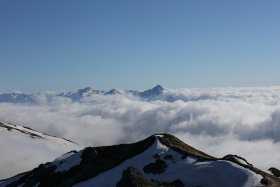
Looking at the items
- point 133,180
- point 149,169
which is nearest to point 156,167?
point 149,169

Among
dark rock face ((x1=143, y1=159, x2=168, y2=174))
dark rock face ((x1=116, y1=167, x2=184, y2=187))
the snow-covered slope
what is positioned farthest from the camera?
dark rock face ((x1=143, y1=159, x2=168, y2=174))

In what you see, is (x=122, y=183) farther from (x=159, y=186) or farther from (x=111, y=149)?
(x=111, y=149)

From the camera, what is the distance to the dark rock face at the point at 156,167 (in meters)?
84.1

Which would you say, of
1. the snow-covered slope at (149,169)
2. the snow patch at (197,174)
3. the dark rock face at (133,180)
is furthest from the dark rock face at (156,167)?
the dark rock face at (133,180)

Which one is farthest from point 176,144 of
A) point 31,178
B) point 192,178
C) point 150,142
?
point 31,178

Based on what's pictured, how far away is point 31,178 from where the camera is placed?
121m

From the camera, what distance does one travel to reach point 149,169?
8512 cm

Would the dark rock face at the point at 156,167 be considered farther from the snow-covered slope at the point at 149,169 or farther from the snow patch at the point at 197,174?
the snow patch at the point at 197,174

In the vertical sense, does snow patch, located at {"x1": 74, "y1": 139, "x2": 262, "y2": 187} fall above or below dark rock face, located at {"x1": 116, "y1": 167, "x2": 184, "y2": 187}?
below

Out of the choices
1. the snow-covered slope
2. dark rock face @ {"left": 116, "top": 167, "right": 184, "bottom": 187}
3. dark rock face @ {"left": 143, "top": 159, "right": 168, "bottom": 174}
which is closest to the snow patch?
the snow-covered slope

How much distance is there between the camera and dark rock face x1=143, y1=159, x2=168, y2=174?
84.1 m

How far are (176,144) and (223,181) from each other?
3009 cm

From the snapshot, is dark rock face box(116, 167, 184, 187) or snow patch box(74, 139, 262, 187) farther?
snow patch box(74, 139, 262, 187)

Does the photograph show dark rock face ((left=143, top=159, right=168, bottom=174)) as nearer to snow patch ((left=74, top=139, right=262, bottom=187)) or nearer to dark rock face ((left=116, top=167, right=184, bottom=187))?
snow patch ((left=74, top=139, right=262, bottom=187))
